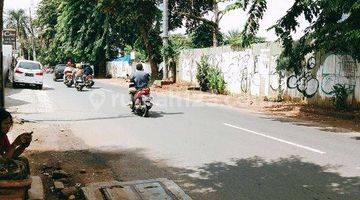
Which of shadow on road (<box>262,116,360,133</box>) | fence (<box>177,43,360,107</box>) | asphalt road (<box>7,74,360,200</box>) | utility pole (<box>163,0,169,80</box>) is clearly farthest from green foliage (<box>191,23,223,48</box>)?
shadow on road (<box>262,116,360,133</box>)

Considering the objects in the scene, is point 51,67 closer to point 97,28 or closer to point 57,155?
point 97,28

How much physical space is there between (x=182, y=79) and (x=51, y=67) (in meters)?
46.9

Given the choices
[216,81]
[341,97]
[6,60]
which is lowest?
[341,97]

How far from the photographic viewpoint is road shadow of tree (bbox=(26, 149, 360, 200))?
580cm

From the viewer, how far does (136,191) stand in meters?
5.86

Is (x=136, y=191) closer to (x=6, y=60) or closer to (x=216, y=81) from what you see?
(x=216, y=81)

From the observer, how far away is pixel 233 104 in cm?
1959

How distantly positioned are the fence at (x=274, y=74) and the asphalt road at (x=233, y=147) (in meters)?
3.26

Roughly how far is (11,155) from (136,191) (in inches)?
67.2

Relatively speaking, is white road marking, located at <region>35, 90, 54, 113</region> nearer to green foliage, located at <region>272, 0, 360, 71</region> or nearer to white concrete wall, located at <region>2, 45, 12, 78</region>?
white concrete wall, located at <region>2, 45, 12, 78</region>

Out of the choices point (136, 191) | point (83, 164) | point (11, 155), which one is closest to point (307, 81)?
point (83, 164)

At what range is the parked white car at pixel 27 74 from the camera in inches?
993

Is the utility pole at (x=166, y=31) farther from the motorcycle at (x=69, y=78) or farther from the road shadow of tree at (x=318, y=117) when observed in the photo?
the road shadow of tree at (x=318, y=117)

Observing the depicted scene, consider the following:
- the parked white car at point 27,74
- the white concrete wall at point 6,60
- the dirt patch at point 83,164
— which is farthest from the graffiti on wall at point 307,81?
the white concrete wall at point 6,60
